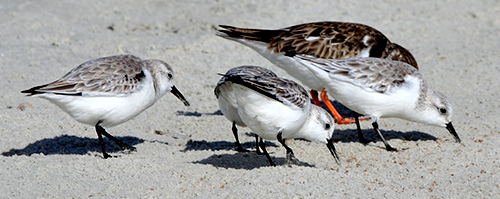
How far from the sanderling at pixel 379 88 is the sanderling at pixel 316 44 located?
0.94 meters

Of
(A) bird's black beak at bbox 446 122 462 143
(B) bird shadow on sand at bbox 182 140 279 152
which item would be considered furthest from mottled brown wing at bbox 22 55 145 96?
(A) bird's black beak at bbox 446 122 462 143

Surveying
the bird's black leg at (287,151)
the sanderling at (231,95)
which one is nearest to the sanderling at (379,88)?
the sanderling at (231,95)

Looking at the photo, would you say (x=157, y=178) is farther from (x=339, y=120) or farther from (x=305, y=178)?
(x=339, y=120)

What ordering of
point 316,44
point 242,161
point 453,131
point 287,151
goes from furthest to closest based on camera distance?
point 316,44 < point 453,131 < point 242,161 < point 287,151

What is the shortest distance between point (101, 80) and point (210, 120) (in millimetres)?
2306

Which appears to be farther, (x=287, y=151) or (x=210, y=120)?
(x=210, y=120)

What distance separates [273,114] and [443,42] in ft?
22.1

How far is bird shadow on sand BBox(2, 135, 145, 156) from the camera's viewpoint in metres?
6.54

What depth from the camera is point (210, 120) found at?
8164mm

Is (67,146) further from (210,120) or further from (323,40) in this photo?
(323,40)

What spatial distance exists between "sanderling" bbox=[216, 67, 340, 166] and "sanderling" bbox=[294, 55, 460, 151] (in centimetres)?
66

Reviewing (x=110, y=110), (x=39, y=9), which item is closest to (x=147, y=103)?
(x=110, y=110)

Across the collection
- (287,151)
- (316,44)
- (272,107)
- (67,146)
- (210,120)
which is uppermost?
(272,107)

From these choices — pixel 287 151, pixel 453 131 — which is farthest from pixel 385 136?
pixel 287 151
